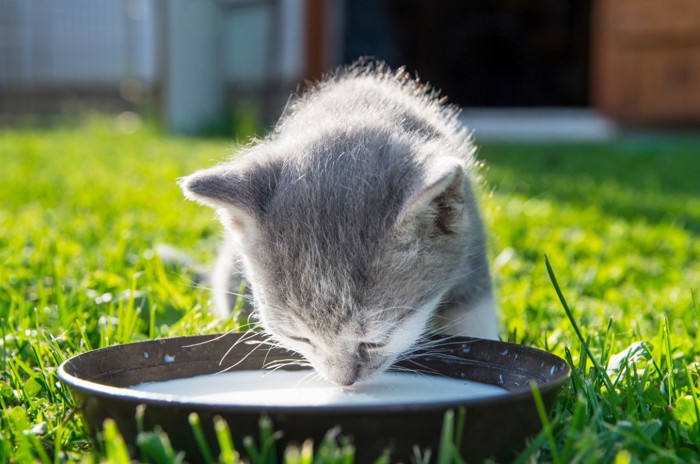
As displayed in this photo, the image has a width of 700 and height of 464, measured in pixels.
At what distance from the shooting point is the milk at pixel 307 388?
6.52 ft

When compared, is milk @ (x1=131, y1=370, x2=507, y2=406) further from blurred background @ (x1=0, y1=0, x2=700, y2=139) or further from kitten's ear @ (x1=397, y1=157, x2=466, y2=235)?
blurred background @ (x1=0, y1=0, x2=700, y2=139)

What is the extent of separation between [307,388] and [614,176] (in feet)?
17.9

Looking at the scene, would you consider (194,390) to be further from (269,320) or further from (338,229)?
(338,229)

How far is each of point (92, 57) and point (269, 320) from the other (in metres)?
16.3

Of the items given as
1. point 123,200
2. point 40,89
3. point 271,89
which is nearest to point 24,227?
point 123,200

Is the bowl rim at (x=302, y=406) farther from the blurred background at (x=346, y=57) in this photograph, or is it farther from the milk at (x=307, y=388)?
the blurred background at (x=346, y=57)

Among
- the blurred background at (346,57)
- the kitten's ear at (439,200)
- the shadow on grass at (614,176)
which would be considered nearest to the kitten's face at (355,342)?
the kitten's ear at (439,200)

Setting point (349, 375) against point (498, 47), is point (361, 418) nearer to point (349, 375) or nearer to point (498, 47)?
point (349, 375)

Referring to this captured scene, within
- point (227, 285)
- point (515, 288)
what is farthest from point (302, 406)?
point (515, 288)

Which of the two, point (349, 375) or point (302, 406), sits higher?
point (302, 406)

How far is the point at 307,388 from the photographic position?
7.13 feet

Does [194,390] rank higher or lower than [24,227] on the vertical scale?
higher

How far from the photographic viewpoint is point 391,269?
7.06 ft

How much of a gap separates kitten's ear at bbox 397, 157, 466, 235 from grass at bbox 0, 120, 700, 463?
0.31m
